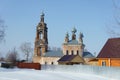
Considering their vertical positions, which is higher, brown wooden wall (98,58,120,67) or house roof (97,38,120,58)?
house roof (97,38,120,58)

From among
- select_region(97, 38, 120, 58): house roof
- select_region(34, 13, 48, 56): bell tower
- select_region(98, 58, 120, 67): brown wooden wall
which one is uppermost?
select_region(34, 13, 48, 56): bell tower

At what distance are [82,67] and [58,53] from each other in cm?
5041

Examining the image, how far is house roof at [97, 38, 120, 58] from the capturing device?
1997 inches

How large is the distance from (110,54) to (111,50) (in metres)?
0.99

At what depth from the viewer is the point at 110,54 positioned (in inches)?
2018

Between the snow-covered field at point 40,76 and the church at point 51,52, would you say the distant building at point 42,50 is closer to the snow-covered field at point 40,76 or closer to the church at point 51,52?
the church at point 51,52

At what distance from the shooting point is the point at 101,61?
172 feet

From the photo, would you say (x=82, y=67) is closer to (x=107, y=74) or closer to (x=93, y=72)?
(x=93, y=72)

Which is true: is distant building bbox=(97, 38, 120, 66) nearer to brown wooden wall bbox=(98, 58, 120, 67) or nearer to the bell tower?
brown wooden wall bbox=(98, 58, 120, 67)

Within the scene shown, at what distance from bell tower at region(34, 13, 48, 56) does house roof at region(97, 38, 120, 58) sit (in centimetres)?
4340

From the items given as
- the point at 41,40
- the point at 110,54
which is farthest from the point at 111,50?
the point at 41,40

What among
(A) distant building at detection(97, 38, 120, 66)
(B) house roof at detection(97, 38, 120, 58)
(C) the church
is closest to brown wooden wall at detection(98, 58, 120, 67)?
(A) distant building at detection(97, 38, 120, 66)

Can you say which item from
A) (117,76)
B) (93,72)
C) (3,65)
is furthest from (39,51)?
(117,76)

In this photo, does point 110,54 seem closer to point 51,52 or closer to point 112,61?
point 112,61
